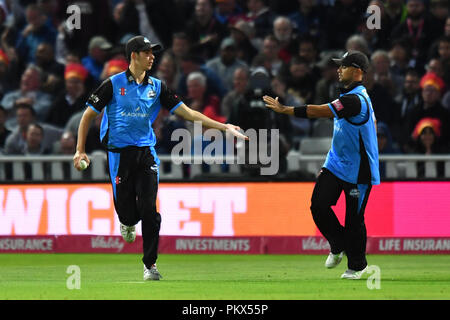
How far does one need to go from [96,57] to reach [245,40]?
2.94 metres

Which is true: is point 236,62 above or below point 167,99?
above

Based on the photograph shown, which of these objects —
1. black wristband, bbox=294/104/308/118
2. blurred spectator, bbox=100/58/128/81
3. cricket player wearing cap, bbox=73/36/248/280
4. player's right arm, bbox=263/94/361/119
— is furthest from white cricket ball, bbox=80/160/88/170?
blurred spectator, bbox=100/58/128/81

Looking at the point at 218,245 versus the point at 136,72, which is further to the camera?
the point at 218,245

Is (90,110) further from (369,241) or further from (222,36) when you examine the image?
(222,36)

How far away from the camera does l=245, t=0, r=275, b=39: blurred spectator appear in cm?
2070

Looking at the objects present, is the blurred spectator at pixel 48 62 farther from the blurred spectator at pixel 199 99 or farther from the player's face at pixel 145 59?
the player's face at pixel 145 59

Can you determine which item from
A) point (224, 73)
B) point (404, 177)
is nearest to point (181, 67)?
point (224, 73)

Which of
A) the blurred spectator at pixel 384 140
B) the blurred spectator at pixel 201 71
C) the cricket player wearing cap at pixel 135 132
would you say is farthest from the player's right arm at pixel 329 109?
the blurred spectator at pixel 201 71

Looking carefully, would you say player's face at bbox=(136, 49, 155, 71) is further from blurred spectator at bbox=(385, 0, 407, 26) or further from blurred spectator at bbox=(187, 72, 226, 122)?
blurred spectator at bbox=(385, 0, 407, 26)

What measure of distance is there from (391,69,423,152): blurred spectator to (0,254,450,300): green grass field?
3096 mm

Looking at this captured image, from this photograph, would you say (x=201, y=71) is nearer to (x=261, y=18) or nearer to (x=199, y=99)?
(x=199, y=99)

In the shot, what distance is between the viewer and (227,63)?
19.9 m

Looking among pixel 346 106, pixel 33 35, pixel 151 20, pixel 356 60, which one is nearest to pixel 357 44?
pixel 151 20

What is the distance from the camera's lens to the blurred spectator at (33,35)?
859 inches
